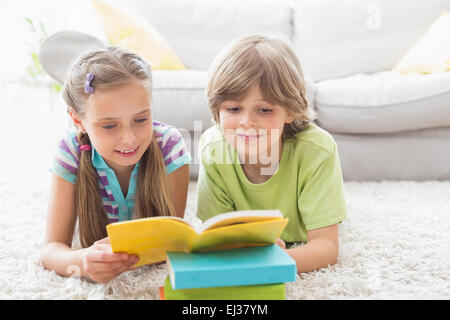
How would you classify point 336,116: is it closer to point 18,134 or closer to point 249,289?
point 249,289

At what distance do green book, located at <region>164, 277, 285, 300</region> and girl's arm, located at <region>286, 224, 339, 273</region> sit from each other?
182 mm

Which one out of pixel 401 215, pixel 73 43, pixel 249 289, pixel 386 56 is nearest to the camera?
pixel 249 289

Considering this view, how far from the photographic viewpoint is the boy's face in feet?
3.35

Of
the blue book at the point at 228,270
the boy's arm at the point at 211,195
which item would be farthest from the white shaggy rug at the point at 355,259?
the boy's arm at the point at 211,195

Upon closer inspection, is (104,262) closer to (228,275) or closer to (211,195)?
(228,275)

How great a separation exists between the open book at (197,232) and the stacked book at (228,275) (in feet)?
0.08

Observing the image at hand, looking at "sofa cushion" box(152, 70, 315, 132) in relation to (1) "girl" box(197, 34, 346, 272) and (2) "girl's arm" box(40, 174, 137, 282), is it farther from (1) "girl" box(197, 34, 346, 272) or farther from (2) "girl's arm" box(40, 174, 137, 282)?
(2) "girl's arm" box(40, 174, 137, 282)

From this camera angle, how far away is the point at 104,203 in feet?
3.83

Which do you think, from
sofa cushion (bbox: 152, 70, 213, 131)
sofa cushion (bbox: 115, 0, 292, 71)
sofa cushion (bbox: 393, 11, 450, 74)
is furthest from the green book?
sofa cushion (bbox: 115, 0, 292, 71)

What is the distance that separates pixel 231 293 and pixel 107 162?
1.69ft

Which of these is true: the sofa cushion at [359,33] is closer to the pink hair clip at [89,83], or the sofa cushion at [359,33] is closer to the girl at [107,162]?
the girl at [107,162]

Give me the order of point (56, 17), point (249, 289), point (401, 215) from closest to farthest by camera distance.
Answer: point (249, 289), point (401, 215), point (56, 17)

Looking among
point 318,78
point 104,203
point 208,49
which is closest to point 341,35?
point 318,78
